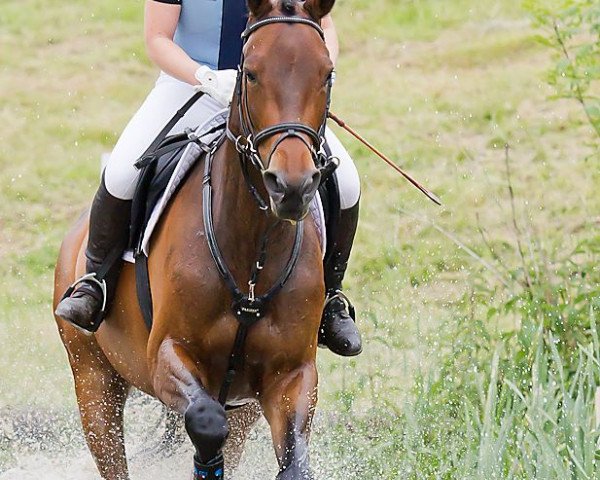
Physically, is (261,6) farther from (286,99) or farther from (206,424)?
(206,424)

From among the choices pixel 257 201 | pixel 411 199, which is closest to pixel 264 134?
pixel 257 201

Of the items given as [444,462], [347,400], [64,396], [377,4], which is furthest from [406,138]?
[444,462]

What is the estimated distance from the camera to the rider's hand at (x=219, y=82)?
5.25 m

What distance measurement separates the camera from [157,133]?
588 cm

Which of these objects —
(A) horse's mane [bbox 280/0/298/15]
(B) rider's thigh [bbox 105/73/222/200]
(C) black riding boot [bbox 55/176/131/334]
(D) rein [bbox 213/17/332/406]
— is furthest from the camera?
(C) black riding boot [bbox 55/176/131/334]

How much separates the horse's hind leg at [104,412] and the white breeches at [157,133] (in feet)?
3.71

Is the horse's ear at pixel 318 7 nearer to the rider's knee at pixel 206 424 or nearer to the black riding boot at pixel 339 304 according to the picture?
the black riding boot at pixel 339 304

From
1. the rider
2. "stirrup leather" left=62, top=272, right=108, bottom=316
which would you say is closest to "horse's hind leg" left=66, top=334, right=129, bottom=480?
the rider

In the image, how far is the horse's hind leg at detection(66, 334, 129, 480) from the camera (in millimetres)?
6660

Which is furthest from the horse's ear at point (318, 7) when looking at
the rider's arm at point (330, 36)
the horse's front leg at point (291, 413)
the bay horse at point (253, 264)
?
the horse's front leg at point (291, 413)

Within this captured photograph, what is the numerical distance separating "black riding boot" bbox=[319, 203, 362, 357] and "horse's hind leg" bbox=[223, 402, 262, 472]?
779mm

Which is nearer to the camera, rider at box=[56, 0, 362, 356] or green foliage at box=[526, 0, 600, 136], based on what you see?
rider at box=[56, 0, 362, 356]

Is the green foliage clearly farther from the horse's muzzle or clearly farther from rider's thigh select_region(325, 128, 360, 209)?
the horse's muzzle

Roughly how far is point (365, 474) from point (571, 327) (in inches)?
48.4
